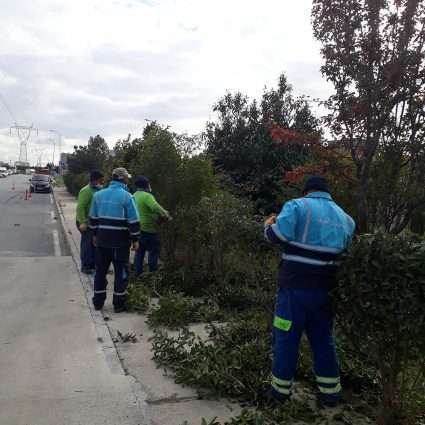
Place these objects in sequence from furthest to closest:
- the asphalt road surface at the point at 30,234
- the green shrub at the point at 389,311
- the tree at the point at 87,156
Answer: the tree at the point at 87,156
the asphalt road surface at the point at 30,234
the green shrub at the point at 389,311

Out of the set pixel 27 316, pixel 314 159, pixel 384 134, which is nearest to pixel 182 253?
pixel 27 316

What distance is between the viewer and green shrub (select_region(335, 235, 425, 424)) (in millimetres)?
2682

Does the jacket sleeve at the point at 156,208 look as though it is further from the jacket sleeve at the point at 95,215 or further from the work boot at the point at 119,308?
the work boot at the point at 119,308

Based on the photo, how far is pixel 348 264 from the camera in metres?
3.01

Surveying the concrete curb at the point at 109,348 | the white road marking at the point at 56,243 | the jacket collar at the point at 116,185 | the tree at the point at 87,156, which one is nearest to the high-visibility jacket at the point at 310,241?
the concrete curb at the point at 109,348

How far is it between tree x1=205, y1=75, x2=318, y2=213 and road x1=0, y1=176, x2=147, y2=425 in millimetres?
4305

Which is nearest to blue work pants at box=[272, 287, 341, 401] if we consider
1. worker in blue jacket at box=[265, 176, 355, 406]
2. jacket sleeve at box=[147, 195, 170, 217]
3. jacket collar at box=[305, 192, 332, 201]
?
worker in blue jacket at box=[265, 176, 355, 406]

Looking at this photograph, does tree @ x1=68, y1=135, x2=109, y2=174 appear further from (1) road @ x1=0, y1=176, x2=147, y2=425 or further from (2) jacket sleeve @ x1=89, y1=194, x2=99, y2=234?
(2) jacket sleeve @ x1=89, y1=194, x2=99, y2=234

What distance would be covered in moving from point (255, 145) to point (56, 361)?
289 inches

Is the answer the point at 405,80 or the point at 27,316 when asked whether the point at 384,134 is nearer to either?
the point at 405,80

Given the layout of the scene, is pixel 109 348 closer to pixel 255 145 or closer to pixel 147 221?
pixel 147 221

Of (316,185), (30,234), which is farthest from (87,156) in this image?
(316,185)

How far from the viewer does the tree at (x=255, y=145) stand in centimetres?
1017

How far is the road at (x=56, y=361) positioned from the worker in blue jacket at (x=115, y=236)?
35 centimetres
